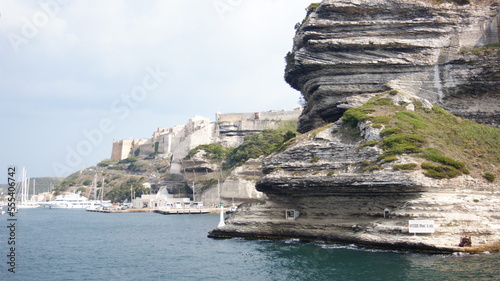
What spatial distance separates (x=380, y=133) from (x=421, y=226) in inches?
365

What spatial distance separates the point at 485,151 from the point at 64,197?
126098 millimetres

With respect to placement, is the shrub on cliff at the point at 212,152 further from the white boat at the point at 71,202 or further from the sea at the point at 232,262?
the sea at the point at 232,262

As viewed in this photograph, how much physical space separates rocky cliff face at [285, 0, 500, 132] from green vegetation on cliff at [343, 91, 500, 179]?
2.96 m

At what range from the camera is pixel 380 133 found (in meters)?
37.3

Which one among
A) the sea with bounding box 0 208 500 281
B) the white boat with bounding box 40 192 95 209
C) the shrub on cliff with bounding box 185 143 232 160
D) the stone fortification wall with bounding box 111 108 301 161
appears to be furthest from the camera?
the white boat with bounding box 40 192 95 209

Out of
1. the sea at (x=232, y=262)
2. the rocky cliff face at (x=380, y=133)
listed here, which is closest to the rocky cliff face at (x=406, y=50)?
the rocky cliff face at (x=380, y=133)

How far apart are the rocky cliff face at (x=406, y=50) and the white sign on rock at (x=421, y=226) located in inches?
746

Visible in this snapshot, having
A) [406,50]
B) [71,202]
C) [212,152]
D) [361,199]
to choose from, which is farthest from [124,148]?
[361,199]

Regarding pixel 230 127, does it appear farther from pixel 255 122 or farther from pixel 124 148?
pixel 124 148

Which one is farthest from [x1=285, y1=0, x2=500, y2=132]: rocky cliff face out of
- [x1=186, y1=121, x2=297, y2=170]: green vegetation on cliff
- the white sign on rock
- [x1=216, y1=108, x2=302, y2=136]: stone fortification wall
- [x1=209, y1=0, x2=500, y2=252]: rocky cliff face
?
[x1=216, y1=108, x2=302, y2=136]: stone fortification wall

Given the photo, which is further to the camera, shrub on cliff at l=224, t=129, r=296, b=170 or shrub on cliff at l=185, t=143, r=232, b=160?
shrub on cliff at l=185, t=143, r=232, b=160

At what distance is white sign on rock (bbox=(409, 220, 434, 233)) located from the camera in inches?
1171

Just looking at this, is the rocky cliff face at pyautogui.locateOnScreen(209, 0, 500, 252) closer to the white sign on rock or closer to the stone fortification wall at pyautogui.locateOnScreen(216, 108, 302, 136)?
the white sign on rock

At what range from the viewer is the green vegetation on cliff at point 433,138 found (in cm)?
3447
